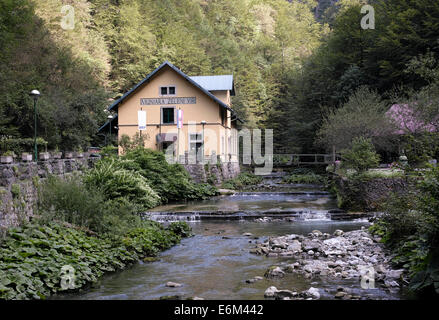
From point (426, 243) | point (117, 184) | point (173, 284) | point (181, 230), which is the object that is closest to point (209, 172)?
point (117, 184)

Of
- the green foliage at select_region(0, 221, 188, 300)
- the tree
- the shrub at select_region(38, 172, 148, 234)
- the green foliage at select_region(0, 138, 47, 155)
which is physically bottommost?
the green foliage at select_region(0, 221, 188, 300)

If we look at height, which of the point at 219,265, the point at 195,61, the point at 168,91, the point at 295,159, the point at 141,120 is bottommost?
the point at 219,265

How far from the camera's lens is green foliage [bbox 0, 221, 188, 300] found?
753 centimetres

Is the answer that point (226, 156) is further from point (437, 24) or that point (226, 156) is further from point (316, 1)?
point (316, 1)

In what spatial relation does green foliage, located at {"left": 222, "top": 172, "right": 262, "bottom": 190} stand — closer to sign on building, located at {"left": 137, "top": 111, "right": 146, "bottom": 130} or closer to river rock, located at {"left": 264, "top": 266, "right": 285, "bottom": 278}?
sign on building, located at {"left": 137, "top": 111, "right": 146, "bottom": 130}

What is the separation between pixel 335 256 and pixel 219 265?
2.74 meters

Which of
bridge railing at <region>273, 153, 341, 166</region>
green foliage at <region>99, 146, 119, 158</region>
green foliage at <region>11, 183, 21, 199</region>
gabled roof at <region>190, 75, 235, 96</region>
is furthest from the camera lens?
bridge railing at <region>273, 153, 341, 166</region>

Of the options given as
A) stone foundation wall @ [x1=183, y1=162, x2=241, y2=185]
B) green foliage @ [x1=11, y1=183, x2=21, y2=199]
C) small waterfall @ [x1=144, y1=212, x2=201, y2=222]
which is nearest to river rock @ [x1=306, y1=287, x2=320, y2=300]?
green foliage @ [x1=11, y1=183, x2=21, y2=199]

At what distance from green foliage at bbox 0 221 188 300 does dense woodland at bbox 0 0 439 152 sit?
45.5 ft

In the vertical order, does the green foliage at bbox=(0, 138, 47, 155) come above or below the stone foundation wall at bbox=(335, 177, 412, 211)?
above

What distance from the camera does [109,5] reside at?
50875 mm

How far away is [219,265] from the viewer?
10.2 m

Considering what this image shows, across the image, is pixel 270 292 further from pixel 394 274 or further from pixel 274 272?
pixel 394 274

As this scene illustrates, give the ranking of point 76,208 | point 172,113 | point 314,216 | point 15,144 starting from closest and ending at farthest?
point 76,208 < point 314,216 < point 15,144 < point 172,113
